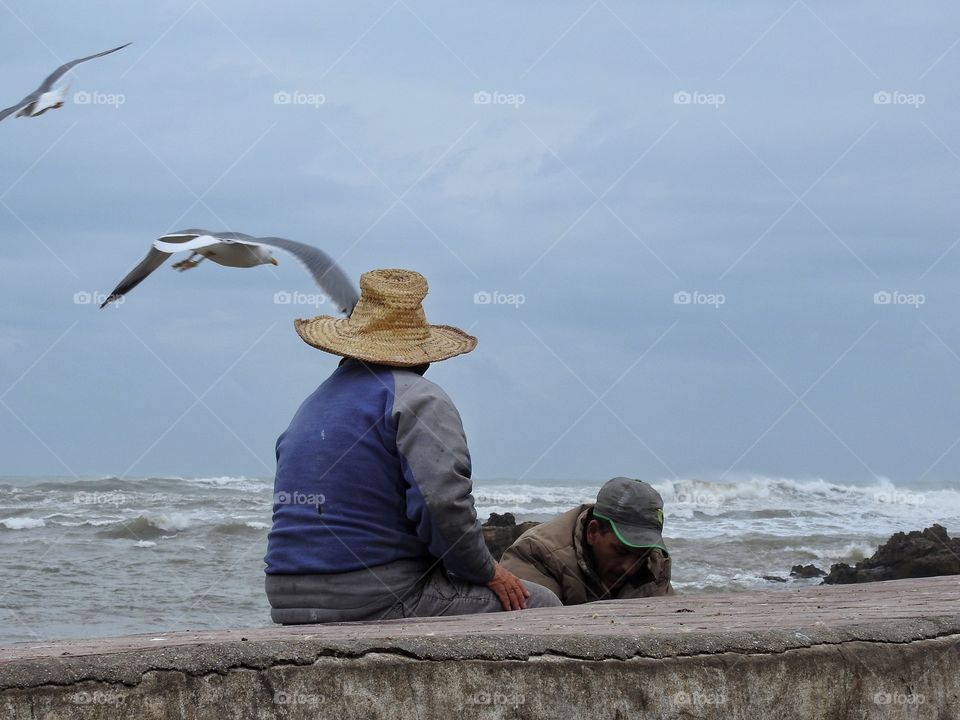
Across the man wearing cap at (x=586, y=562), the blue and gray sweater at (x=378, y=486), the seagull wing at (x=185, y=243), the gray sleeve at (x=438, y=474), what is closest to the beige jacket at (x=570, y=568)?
the man wearing cap at (x=586, y=562)

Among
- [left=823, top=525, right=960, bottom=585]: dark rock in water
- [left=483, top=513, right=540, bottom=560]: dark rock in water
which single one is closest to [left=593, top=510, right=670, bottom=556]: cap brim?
[left=483, top=513, right=540, bottom=560]: dark rock in water

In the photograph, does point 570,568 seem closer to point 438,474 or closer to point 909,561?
point 438,474

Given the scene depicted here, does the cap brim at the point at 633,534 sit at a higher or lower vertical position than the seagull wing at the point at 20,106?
lower

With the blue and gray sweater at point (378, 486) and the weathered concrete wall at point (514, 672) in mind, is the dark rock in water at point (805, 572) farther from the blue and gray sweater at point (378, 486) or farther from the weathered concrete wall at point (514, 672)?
the weathered concrete wall at point (514, 672)

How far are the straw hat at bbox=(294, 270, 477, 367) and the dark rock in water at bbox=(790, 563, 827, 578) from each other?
10360 mm

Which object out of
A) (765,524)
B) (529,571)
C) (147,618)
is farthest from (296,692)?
(765,524)

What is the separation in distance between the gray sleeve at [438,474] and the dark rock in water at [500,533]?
6799mm

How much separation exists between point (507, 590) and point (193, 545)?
34.9 ft

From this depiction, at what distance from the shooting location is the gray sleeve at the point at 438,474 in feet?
12.1

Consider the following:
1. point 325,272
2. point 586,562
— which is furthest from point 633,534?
point 325,272

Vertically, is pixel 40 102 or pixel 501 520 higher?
pixel 40 102

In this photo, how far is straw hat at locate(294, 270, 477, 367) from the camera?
4082mm

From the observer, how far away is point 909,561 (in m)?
12.3

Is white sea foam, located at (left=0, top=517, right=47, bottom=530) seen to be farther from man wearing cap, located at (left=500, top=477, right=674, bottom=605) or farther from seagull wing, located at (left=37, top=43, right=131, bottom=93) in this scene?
man wearing cap, located at (left=500, top=477, right=674, bottom=605)
